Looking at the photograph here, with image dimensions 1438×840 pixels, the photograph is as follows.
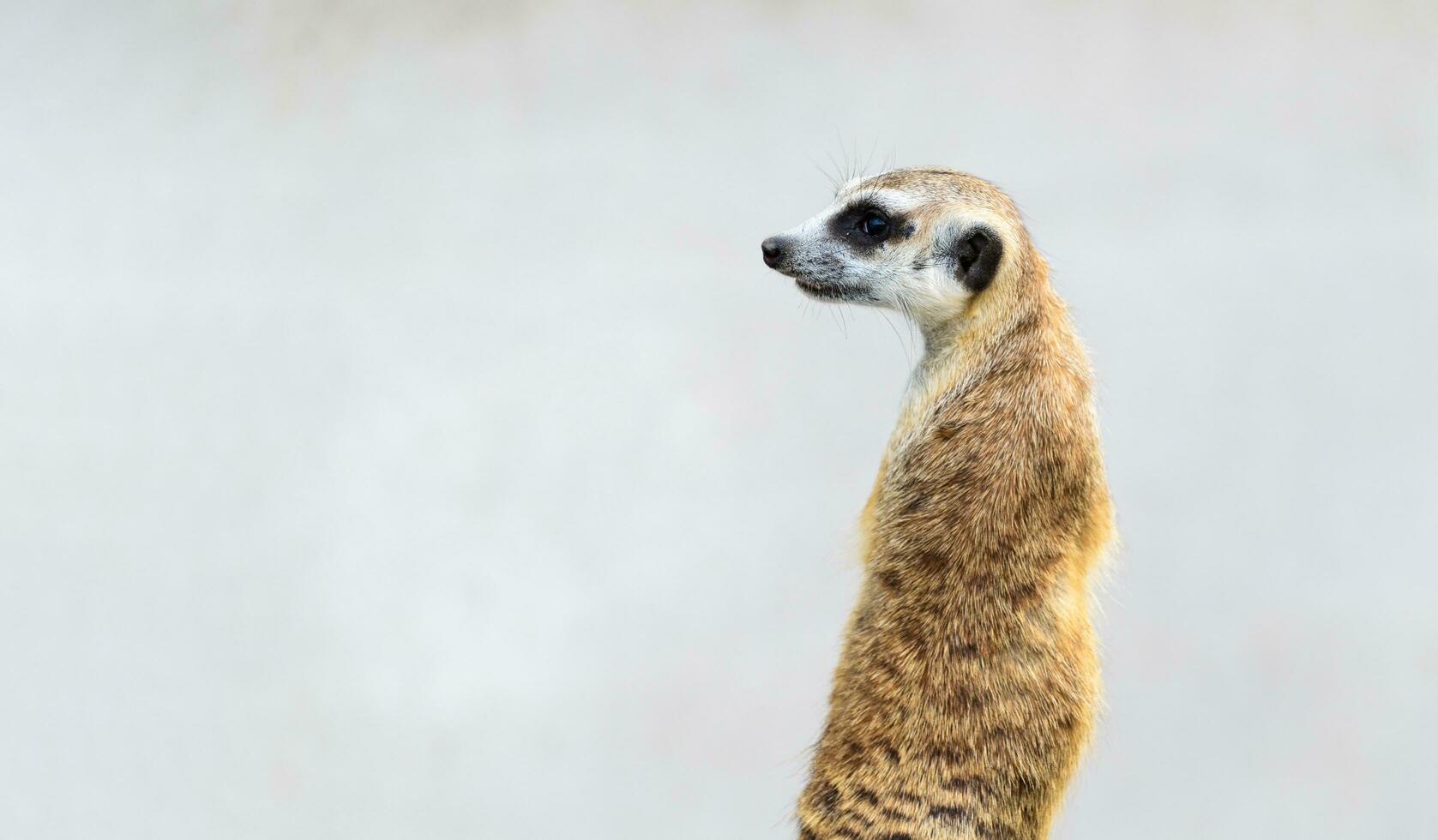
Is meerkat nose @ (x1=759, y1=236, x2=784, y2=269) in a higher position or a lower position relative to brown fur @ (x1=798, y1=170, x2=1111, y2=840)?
higher

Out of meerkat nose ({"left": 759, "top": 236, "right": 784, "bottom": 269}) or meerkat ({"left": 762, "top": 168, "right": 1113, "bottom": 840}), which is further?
meerkat nose ({"left": 759, "top": 236, "right": 784, "bottom": 269})

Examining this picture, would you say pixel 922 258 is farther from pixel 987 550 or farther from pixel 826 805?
pixel 826 805

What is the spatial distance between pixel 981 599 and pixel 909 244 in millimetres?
559

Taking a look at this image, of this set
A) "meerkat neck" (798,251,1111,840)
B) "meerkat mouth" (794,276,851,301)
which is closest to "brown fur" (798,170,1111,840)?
"meerkat neck" (798,251,1111,840)

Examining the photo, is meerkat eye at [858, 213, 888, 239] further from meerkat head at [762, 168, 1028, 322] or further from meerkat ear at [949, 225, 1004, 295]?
meerkat ear at [949, 225, 1004, 295]

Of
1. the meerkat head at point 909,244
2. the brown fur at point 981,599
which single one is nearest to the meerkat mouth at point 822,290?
the meerkat head at point 909,244

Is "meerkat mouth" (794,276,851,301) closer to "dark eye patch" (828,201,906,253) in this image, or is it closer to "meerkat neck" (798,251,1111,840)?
"dark eye patch" (828,201,906,253)

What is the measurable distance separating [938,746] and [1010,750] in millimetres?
105

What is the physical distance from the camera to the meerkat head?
2.20m

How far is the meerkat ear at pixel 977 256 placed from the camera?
2.19 metres

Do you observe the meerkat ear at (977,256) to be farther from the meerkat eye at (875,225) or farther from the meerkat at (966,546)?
the meerkat eye at (875,225)

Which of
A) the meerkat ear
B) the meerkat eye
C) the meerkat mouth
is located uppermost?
the meerkat eye

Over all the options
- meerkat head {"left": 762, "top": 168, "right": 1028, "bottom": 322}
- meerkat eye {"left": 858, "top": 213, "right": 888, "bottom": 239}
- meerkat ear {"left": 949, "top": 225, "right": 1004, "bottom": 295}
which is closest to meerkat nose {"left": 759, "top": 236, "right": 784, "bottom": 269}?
meerkat head {"left": 762, "top": 168, "right": 1028, "bottom": 322}

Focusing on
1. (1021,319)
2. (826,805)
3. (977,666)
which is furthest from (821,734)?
(1021,319)
